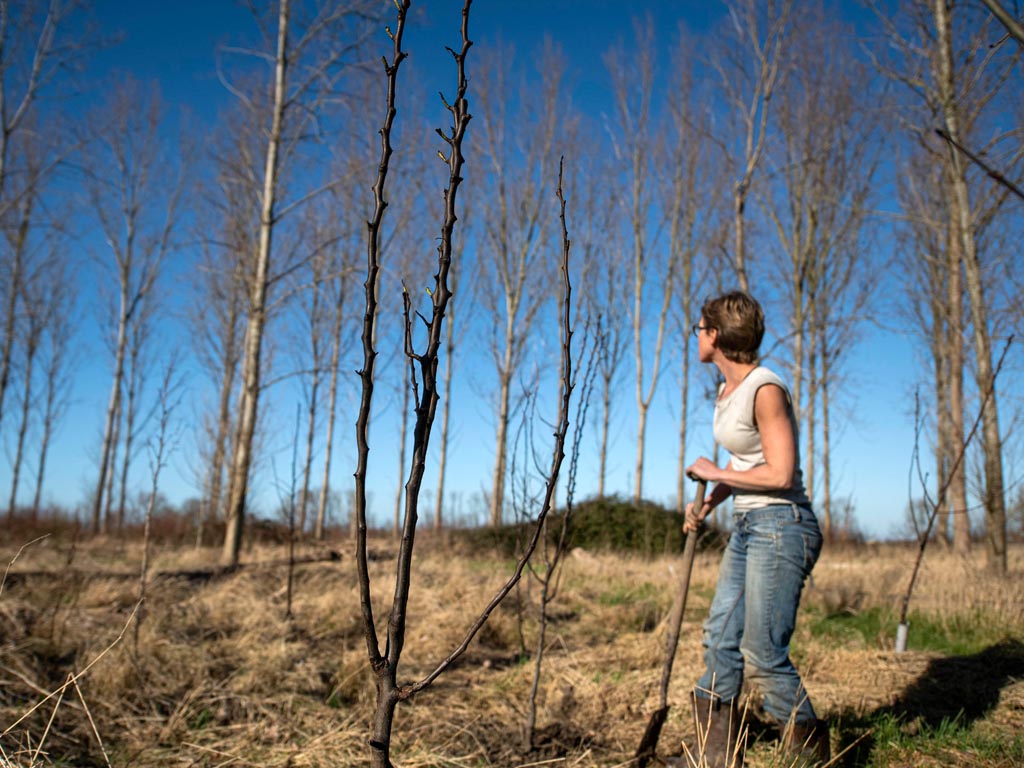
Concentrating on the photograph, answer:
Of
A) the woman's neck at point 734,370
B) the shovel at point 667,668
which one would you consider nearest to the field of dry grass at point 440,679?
the shovel at point 667,668

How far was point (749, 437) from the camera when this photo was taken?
228 cm

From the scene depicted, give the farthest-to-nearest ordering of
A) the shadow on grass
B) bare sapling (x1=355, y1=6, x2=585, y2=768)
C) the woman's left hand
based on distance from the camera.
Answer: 1. the shadow on grass
2. the woman's left hand
3. bare sapling (x1=355, y1=6, x2=585, y2=768)

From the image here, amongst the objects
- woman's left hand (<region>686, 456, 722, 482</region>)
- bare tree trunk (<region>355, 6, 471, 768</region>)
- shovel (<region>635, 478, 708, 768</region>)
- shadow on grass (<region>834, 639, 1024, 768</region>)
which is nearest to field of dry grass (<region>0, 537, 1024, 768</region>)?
shadow on grass (<region>834, 639, 1024, 768</region>)

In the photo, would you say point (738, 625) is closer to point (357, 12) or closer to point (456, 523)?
point (357, 12)

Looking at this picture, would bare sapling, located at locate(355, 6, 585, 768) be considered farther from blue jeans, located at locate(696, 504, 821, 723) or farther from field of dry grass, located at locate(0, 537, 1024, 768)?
blue jeans, located at locate(696, 504, 821, 723)

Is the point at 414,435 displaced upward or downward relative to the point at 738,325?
Result: downward

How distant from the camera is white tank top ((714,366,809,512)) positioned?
221 centimetres

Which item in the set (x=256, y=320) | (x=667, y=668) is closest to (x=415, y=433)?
(x=667, y=668)

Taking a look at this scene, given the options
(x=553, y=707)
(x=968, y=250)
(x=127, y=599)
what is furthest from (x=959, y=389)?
(x=127, y=599)

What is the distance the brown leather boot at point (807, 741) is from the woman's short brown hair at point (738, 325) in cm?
119

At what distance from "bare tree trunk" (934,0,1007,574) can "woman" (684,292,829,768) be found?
21.2 ft

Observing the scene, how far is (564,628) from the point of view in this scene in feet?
16.6

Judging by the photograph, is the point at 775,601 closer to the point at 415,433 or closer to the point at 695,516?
the point at 695,516

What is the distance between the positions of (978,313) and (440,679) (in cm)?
730
